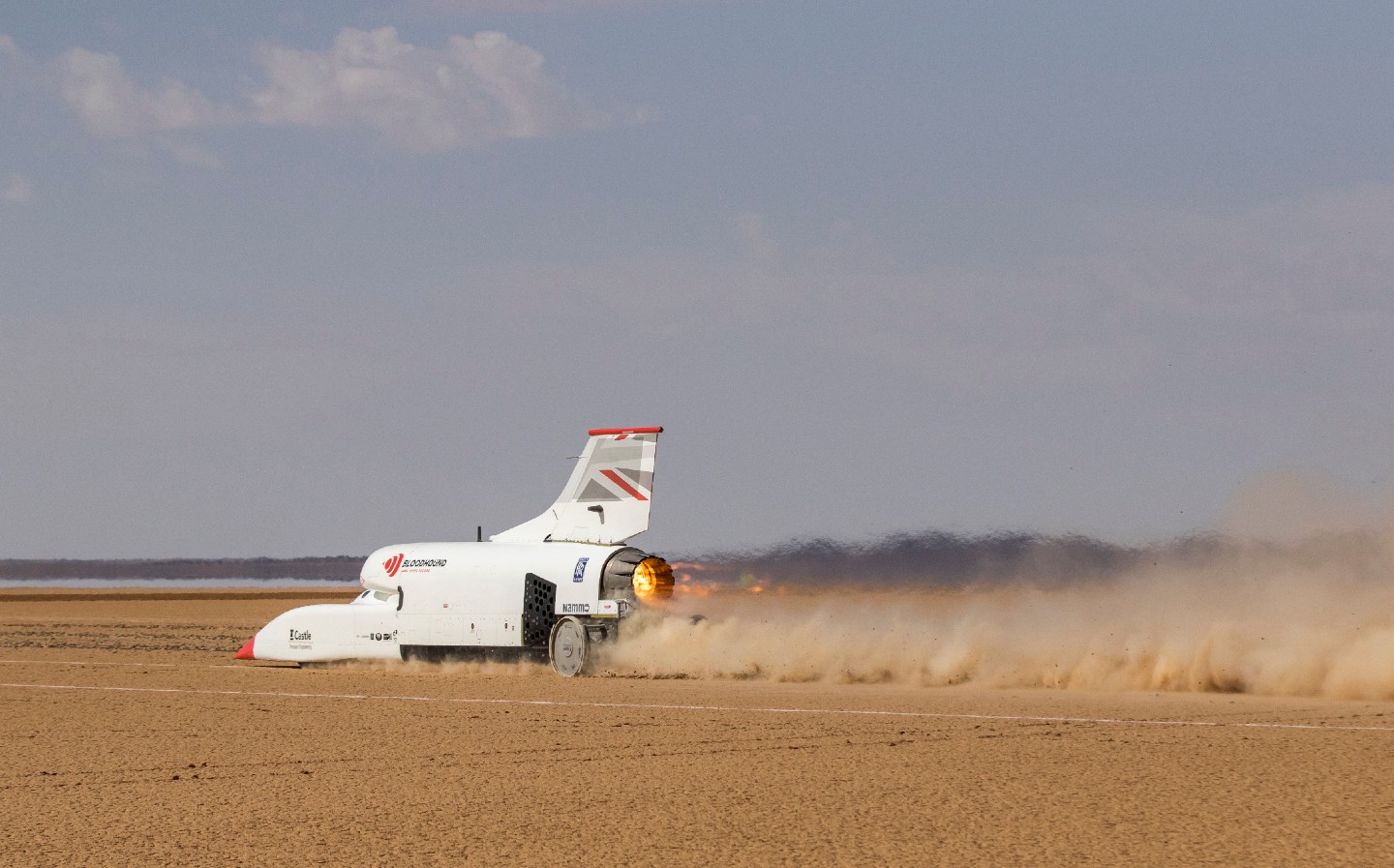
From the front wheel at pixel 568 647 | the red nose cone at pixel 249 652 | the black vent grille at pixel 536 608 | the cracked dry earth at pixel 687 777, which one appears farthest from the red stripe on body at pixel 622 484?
the red nose cone at pixel 249 652

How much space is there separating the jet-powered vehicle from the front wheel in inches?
0.9

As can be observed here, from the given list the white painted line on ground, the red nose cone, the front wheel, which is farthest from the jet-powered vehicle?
the white painted line on ground

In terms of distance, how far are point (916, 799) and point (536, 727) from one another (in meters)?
8.40

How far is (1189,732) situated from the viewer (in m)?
21.8

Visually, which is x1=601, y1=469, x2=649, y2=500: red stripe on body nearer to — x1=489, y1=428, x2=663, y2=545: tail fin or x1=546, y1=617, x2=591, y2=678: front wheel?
x1=489, y1=428, x2=663, y2=545: tail fin

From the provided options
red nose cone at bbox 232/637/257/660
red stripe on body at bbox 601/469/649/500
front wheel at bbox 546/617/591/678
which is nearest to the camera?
front wheel at bbox 546/617/591/678

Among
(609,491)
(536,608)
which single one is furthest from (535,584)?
(609,491)

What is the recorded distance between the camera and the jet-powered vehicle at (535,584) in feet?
110

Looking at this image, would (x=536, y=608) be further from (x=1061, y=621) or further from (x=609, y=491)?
(x=1061, y=621)

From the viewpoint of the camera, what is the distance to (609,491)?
34844mm

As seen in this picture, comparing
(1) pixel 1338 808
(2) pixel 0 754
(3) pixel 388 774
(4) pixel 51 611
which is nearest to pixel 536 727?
(3) pixel 388 774

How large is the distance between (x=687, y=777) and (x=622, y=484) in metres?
17.1

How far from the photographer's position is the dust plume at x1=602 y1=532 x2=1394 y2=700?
29031mm

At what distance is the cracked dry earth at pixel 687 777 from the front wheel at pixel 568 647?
258 cm
